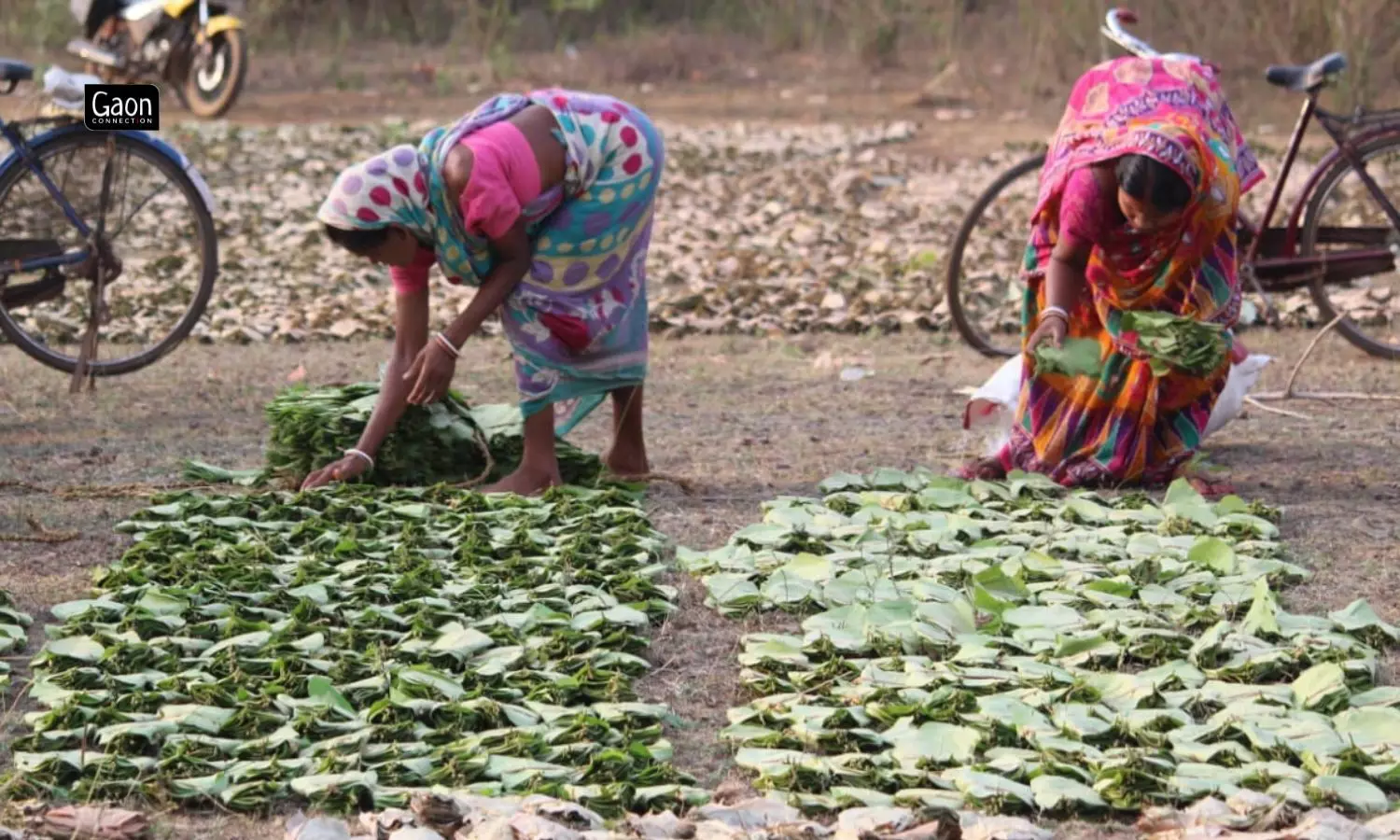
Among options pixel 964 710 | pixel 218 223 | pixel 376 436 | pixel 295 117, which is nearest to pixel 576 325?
pixel 376 436

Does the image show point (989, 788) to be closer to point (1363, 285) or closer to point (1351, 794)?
point (1351, 794)

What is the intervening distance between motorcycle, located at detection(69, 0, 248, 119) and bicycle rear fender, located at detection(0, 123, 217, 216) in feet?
23.3

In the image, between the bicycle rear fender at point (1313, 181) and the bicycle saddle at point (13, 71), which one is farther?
the bicycle rear fender at point (1313, 181)

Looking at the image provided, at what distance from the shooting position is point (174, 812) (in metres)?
2.64

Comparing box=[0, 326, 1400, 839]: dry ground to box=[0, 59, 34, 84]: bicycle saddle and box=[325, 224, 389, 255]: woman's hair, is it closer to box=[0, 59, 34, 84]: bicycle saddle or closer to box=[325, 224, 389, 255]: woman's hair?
box=[325, 224, 389, 255]: woman's hair

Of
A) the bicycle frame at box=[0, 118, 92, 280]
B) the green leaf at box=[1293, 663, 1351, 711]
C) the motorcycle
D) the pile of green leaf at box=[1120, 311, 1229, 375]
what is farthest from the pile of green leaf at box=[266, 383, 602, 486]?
the motorcycle

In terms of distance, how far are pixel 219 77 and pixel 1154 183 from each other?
33.0ft

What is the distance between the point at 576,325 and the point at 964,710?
1.80 meters

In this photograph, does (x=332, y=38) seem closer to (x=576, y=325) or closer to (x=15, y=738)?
(x=576, y=325)

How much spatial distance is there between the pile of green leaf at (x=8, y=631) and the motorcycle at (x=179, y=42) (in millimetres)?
9841

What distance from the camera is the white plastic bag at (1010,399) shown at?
493 centimetres

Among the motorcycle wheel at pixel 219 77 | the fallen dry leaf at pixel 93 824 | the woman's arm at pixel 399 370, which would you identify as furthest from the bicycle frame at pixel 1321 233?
the motorcycle wheel at pixel 219 77

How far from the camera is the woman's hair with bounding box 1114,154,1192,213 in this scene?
436 centimetres

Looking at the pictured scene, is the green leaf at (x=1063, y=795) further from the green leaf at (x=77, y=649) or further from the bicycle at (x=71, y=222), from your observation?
the bicycle at (x=71, y=222)
